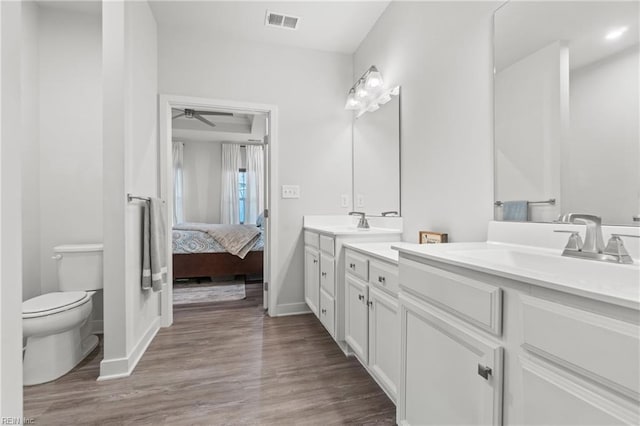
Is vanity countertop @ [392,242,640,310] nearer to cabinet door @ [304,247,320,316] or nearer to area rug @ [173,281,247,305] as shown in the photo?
cabinet door @ [304,247,320,316]

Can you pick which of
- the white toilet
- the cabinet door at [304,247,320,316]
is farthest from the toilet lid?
the cabinet door at [304,247,320,316]

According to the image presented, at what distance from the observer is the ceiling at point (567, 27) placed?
3.17 ft

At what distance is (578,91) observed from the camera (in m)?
1.07

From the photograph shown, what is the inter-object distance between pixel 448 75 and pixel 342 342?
1.81 m

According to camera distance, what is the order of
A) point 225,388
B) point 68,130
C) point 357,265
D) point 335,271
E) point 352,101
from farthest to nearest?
point 352,101, point 68,130, point 335,271, point 357,265, point 225,388

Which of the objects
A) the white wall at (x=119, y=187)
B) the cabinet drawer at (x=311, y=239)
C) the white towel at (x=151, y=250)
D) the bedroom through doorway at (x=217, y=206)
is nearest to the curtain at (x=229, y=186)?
the bedroom through doorway at (x=217, y=206)

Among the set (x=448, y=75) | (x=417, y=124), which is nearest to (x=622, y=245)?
(x=448, y=75)

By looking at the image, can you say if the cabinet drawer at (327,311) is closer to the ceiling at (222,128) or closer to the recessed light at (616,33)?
the recessed light at (616,33)

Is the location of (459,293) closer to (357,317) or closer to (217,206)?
(357,317)

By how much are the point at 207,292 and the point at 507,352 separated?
3.37 m

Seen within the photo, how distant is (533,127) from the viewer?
1.24 metres

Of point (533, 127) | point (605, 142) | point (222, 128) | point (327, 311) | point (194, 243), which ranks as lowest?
point (327, 311)

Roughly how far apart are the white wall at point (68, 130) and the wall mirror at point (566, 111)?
2865mm

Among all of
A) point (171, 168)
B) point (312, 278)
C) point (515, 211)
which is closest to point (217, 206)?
point (171, 168)
